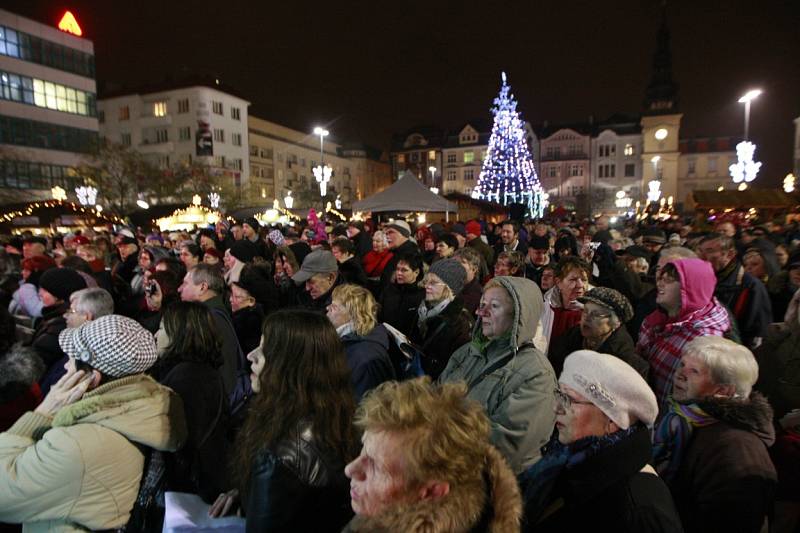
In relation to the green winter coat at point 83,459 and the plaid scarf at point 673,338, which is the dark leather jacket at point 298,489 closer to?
the green winter coat at point 83,459

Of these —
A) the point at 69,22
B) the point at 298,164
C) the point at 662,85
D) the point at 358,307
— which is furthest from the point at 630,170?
the point at 358,307

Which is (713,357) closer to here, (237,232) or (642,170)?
(237,232)

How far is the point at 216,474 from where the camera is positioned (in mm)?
2957

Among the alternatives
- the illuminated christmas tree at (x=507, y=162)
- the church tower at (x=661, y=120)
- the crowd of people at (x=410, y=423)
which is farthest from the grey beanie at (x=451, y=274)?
the church tower at (x=661, y=120)

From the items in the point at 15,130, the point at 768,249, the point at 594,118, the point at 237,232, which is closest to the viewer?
the point at 768,249

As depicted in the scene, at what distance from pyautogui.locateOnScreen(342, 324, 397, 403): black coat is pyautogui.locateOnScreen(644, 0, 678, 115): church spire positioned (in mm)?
83445

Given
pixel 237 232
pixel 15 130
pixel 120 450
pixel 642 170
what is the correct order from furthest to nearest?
pixel 642 170
pixel 15 130
pixel 237 232
pixel 120 450

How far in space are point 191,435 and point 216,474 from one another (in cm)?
30

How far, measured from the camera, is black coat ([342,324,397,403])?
3238mm

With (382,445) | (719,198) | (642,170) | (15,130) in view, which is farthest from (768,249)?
(642,170)

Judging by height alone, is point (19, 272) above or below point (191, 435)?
above

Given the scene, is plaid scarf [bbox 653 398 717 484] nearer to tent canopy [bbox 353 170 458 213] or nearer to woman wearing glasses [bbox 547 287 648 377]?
woman wearing glasses [bbox 547 287 648 377]

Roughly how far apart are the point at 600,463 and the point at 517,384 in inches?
34.5

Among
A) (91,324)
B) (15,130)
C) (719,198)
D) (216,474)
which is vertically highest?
(15,130)
